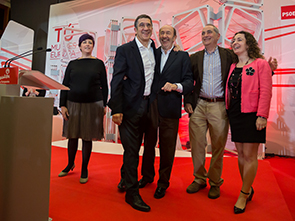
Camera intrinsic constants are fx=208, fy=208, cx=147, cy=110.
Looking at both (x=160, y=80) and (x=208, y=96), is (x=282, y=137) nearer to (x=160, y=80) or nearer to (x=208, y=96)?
(x=208, y=96)

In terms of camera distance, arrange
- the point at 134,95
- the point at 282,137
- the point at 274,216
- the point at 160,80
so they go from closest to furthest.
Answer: the point at 274,216 < the point at 134,95 < the point at 160,80 < the point at 282,137

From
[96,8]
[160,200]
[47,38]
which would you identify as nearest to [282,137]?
[160,200]

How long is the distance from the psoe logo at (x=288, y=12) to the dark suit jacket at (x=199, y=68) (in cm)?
253

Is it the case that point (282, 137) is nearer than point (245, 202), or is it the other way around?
point (245, 202)

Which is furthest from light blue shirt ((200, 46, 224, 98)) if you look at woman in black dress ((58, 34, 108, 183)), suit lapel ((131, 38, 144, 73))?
woman in black dress ((58, 34, 108, 183))

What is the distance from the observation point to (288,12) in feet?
11.7

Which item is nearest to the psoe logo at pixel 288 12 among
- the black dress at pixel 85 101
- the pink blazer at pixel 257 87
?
the pink blazer at pixel 257 87

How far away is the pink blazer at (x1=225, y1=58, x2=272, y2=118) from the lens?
5.10ft

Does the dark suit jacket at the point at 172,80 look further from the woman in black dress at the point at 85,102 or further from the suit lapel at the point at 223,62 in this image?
the woman in black dress at the point at 85,102

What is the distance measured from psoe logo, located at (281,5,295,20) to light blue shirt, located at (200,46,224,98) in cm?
259

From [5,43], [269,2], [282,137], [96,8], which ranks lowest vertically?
[282,137]

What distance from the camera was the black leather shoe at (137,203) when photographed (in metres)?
1.54

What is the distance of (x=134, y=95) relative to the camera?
1.65 metres

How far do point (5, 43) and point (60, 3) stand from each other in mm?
1727
